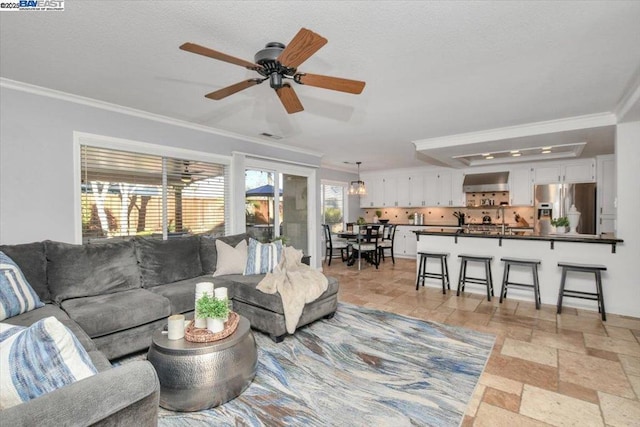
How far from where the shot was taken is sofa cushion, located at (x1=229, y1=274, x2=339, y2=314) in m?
3.12

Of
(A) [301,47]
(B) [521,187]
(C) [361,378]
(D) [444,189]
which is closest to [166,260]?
(C) [361,378]

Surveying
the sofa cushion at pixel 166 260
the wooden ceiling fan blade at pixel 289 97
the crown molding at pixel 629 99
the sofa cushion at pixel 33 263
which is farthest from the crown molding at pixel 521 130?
the sofa cushion at pixel 33 263

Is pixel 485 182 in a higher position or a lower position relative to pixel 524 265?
higher

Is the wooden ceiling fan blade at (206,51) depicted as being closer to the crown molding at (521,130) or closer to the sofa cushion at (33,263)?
the sofa cushion at (33,263)

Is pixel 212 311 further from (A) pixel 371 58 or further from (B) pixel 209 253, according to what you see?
(A) pixel 371 58

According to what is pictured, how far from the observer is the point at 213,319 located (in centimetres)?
217

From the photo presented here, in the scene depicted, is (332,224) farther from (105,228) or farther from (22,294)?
(22,294)

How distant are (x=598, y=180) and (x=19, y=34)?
29.1ft

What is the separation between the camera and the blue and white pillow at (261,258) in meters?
3.82

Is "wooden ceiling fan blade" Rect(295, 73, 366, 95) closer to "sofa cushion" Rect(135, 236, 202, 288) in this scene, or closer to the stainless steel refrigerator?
"sofa cushion" Rect(135, 236, 202, 288)

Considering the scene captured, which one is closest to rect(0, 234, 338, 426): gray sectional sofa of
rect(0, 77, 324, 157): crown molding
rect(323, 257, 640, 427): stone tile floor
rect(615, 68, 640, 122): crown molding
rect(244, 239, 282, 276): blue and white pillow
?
rect(244, 239, 282, 276): blue and white pillow

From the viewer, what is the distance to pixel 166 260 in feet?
11.6

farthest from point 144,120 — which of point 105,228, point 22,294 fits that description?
point 22,294

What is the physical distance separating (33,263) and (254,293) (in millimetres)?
1992
